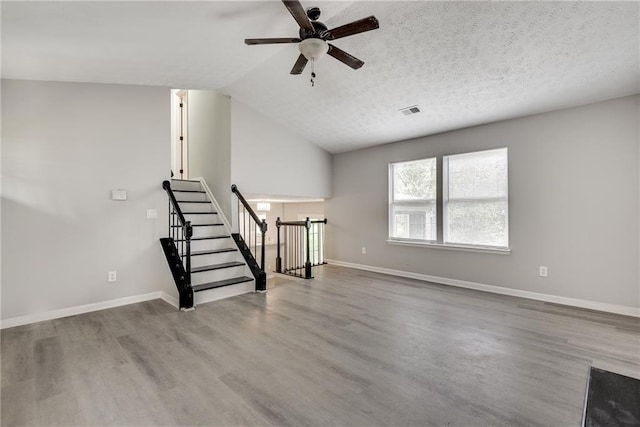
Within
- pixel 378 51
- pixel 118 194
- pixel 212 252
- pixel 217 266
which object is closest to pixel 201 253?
pixel 212 252

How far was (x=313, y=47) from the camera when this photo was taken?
7.79 feet

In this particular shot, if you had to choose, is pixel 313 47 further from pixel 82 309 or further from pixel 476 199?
pixel 82 309

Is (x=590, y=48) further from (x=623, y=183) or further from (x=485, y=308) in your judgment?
(x=485, y=308)

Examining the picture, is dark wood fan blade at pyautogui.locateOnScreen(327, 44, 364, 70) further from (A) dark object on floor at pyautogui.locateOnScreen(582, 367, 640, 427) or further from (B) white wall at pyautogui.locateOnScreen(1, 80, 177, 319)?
(A) dark object on floor at pyautogui.locateOnScreen(582, 367, 640, 427)

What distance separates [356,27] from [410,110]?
2165 millimetres

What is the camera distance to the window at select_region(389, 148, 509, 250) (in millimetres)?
4180

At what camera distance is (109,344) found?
8.43 feet

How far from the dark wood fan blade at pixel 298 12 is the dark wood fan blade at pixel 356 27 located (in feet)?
0.62

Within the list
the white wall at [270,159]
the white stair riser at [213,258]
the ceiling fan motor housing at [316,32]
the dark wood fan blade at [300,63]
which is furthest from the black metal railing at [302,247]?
the ceiling fan motor housing at [316,32]

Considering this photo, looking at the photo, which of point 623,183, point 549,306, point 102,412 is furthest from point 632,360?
point 102,412

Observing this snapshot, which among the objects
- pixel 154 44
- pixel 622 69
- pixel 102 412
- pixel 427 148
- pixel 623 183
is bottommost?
pixel 102 412

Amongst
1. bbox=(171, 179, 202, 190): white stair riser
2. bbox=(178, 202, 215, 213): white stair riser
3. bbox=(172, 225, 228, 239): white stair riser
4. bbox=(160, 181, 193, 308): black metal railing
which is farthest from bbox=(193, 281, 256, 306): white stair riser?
bbox=(171, 179, 202, 190): white stair riser

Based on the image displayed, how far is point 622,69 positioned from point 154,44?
15.2ft

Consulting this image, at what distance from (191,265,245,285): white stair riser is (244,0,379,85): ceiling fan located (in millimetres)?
2914
